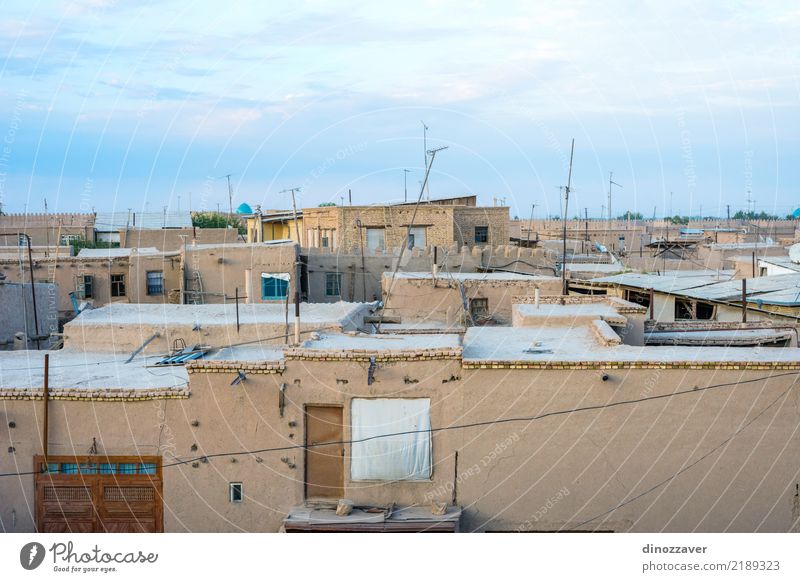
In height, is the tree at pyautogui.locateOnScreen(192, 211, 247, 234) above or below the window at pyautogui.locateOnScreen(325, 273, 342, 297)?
above

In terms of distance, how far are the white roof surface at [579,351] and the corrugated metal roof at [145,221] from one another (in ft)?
98.2

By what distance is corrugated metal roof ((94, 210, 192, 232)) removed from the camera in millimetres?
40125

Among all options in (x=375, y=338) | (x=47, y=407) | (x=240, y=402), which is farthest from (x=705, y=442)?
(x=47, y=407)

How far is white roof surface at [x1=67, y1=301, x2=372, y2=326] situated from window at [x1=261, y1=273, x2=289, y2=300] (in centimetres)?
688

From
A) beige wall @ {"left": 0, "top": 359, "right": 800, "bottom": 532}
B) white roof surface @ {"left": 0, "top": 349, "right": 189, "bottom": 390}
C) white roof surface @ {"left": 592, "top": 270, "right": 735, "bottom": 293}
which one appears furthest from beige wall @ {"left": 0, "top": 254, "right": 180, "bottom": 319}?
beige wall @ {"left": 0, "top": 359, "right": 800, "bottom": 532}

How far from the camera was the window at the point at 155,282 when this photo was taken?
25766 millimetres

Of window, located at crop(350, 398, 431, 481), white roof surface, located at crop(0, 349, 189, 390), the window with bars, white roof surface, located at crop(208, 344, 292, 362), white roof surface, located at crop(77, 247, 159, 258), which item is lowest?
the window with bars

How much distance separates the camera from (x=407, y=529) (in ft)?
31.9

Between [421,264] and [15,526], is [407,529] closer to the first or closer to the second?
[15,526]

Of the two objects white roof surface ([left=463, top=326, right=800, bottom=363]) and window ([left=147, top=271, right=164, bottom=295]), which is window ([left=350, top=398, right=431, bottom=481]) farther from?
window ([left=147, top=271, right=164, bottom=295])

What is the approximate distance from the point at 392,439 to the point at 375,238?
65.0ft

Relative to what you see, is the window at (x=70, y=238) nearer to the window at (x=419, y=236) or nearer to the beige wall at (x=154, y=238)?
the beige wall at (x=154, y=238)

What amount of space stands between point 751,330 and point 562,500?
529cm

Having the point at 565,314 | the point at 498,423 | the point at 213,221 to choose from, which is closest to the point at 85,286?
the point at 565,314
